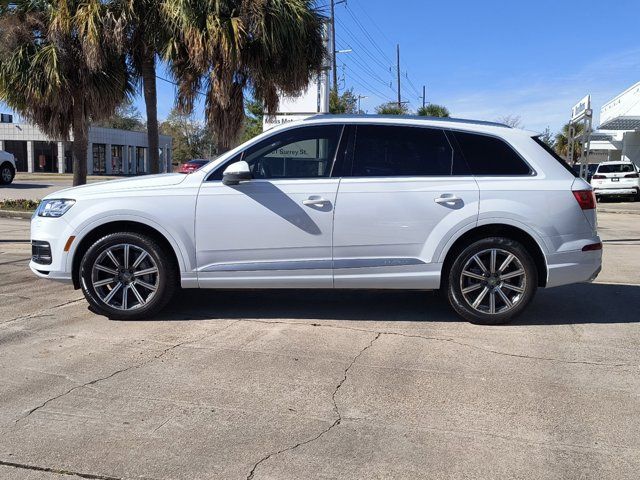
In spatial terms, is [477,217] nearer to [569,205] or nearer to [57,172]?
[569,205]

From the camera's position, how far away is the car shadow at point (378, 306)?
19.9ft

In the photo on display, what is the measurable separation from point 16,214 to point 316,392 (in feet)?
46.4

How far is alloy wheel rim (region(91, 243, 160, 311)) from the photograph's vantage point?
5.67m

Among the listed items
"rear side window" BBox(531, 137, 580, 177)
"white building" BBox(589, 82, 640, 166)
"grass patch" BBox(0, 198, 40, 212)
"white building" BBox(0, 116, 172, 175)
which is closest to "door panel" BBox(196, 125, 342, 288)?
"rear side window" BBox(531, 137, 580, 177)

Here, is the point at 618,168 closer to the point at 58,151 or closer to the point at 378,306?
the point at 378,306

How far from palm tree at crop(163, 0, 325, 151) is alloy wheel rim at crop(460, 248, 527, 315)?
7.87 m

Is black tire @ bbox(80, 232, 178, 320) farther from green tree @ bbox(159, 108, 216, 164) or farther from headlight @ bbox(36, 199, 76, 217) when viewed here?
green tree @ bbox(159, 108, 216, 164)

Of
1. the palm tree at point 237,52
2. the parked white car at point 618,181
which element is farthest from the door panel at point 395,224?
the parked white car at point 618,181

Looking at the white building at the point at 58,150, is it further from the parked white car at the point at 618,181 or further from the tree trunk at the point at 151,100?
the tree trunk at the point at 151,100

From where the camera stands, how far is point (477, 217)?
5.55 m

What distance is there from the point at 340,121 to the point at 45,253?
3097 millimetres

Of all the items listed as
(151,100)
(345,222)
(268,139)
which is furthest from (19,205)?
(345,222)

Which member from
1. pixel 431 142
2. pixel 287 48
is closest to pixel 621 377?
pixel 431 142

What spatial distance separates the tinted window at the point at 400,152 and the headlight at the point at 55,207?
2737mm
